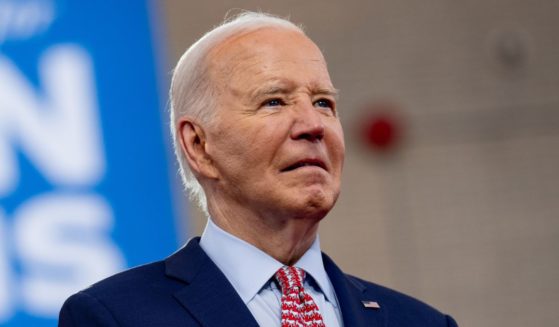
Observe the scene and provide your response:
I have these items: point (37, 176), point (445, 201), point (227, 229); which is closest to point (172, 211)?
point (37, 176)

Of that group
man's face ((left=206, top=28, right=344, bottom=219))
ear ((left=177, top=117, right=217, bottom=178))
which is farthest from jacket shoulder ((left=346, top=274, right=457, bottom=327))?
ear ((left=177, top=117, right=217, bottom=178))

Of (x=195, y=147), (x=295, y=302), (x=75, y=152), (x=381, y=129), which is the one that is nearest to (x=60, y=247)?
(x=75, y=152)

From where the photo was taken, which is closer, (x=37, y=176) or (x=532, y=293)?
(x=37, y=176)

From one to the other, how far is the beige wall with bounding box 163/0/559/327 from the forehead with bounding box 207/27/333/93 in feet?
10.7

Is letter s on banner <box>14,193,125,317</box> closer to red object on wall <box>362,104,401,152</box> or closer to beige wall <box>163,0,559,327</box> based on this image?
beige wall <box>163,0,559,327</box>

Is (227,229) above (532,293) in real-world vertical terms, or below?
above

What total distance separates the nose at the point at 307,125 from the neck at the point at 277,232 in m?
0.17

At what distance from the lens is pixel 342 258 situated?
19.2 ft

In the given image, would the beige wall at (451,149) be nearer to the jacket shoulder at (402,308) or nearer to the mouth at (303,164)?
the jacket shoulder at (402,308)

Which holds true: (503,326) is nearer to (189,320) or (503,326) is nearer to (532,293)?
(532,293)

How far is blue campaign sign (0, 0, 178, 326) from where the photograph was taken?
396cm

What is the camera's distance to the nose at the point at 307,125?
2482 millimetres

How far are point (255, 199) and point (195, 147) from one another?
209 mm

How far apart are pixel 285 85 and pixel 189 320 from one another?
20.6 inches
